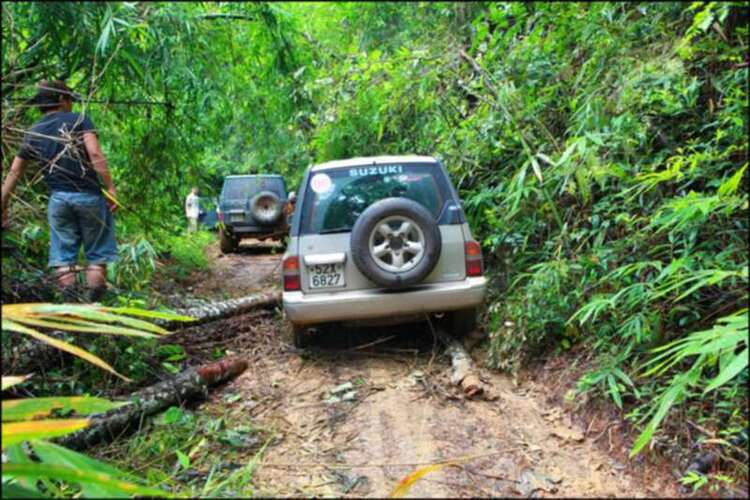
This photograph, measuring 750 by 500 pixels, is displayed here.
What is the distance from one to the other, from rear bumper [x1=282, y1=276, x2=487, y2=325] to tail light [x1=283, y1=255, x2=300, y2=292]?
55 millimetres

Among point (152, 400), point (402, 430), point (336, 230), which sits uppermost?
point (336, 230)

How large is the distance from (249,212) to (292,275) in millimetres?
7367

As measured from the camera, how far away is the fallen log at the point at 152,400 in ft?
9.17

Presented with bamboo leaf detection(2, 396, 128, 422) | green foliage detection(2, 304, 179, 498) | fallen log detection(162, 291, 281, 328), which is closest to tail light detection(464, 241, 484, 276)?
fallen log detection(162, 291, 281, 328)

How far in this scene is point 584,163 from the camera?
338 cm

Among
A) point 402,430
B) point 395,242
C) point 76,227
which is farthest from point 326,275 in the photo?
point 76,227

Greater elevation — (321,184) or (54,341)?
(321,184)

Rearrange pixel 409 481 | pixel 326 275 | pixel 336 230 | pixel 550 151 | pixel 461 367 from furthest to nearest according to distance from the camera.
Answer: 1. pixel 550 151
2. pixel 336 230
3. pixel 326 275
4. pixel 461 367
5. pixel 409 481

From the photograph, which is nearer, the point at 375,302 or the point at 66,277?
the point at 66,277

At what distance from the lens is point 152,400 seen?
3.17 metres

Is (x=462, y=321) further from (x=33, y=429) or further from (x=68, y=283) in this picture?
(x=33, y=429)

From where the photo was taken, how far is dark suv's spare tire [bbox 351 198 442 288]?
3.76m

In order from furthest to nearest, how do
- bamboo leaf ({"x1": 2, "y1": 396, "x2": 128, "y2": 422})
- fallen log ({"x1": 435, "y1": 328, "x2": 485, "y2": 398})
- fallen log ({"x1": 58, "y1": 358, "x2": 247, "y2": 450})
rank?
1. fallen log ({"x1": 435, "y1": 328, "x2": 485, "y2": 398})
2. fallen log ({"x1": 58, "y1": 358, "x2": 247, "y2": 450})
3. bamboo leaf ({"x1": 2, "y1": 396, "x2": 128, "y2": 422})

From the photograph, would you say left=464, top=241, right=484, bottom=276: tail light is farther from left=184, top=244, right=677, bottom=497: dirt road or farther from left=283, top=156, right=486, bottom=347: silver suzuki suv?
left=184, top=244, right=677, bottom=497: dirt road
